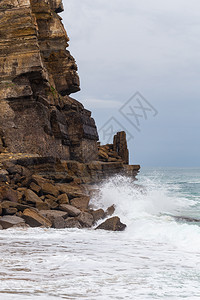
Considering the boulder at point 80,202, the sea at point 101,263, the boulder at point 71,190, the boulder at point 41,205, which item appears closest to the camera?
the sea at point 101,263

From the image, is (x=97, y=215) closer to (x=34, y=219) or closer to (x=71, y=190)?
(x=34, y=219)

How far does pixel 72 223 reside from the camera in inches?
378

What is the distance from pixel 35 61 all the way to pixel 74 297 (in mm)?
14253

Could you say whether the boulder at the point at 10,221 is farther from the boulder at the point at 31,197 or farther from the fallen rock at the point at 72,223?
the boulder at the point at 31,197

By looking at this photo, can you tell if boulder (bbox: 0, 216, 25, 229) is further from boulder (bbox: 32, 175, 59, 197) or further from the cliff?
boulder (bbox: 32, 175, 59, 197)

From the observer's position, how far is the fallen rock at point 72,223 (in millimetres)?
9492

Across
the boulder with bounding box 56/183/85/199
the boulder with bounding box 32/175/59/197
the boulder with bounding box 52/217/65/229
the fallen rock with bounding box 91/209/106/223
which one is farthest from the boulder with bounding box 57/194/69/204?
the boulder with bounding box 52/217/65/229

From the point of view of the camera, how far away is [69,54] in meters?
21.9

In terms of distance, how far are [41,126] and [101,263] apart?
37.9ft

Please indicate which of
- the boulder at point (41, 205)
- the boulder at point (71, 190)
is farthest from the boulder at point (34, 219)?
the boulder at point (71, 190)

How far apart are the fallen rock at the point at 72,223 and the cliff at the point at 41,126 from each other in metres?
0.05

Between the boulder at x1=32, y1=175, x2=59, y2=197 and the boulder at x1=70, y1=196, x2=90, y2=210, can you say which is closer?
the boulder at x1=70, y1=196, x2=90, y2=210

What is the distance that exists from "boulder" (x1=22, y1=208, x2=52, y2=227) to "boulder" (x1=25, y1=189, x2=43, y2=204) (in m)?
1.13

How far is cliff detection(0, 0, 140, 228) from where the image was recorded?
37.2ft
